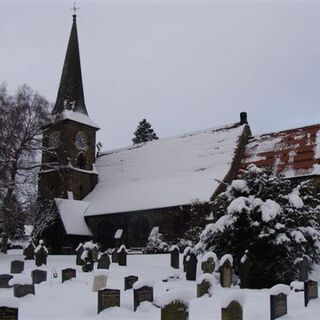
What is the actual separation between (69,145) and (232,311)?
97.2 ft

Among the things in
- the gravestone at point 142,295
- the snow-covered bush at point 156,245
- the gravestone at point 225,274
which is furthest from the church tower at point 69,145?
the gravestone at point 142,295

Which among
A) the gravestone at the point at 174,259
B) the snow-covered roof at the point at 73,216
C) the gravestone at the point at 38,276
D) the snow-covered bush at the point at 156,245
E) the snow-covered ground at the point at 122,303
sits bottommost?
the snow-covered ground at the point at 122,303

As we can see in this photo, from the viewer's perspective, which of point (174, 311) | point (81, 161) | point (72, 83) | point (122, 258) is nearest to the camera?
point (174, 311)

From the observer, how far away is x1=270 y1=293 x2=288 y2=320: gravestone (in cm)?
1053

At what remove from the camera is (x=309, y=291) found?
1239cm

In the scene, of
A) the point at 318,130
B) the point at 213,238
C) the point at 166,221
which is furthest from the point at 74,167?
the point at 213,238

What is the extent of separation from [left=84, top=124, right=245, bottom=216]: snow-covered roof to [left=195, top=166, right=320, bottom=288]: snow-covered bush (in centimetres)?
1122

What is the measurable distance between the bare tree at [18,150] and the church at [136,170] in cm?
204

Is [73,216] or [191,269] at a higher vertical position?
[73,216]

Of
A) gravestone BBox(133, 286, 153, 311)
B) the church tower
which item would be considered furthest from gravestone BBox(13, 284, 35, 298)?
the church tower

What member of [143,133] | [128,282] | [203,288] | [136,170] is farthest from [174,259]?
[143,133]

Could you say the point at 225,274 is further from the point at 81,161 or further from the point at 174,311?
the point at 81,161

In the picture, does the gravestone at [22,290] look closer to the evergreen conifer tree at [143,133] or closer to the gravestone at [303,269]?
the gravestone at [303,269]

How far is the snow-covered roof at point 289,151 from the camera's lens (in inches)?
1153
